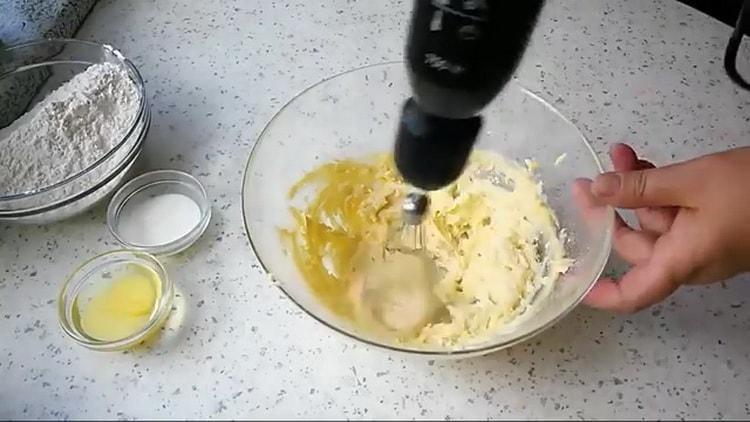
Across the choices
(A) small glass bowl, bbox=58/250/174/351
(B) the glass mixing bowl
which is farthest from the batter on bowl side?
(A) small glass bowl, bbox=58/250/174/351

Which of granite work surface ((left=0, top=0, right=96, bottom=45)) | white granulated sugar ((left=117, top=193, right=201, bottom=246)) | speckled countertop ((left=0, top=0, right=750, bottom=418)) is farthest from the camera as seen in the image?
granite work surface ((left=0, top=0, right=96, bottom=45))

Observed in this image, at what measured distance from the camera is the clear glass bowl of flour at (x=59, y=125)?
85 centimetres

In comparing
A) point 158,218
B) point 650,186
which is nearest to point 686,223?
point 650,186

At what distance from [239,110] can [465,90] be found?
450 mm

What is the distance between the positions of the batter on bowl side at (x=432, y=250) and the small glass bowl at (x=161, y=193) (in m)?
0.09

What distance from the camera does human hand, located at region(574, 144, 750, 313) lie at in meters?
0.76

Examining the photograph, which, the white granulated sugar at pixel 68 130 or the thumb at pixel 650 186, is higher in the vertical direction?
the thumb at pixel 650 186

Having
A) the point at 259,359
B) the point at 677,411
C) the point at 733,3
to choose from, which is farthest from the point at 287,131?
the point at 733,3

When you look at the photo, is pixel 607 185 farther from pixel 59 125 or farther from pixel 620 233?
pixel 59 125

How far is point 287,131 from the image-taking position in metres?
0.90

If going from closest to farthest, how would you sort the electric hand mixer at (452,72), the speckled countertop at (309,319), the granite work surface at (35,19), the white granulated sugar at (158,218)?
1. the electric hand mixer at (452,72)
2. the speckled countertop at (309,319)
3. the white granulated sugar at (158,218)
4. the granite work surface at (35,19)

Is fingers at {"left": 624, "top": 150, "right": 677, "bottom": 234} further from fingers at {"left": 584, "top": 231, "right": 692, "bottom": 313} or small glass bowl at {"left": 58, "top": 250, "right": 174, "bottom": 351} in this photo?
small glass bowl at {"left": 58, "top": 250, "right": 174, "bottom": 351}

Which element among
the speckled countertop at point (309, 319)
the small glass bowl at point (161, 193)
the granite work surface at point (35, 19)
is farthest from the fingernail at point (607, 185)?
the granite work surface at point (35, 19)

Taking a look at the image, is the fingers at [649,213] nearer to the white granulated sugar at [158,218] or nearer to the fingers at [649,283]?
the fingers at [649,283]
